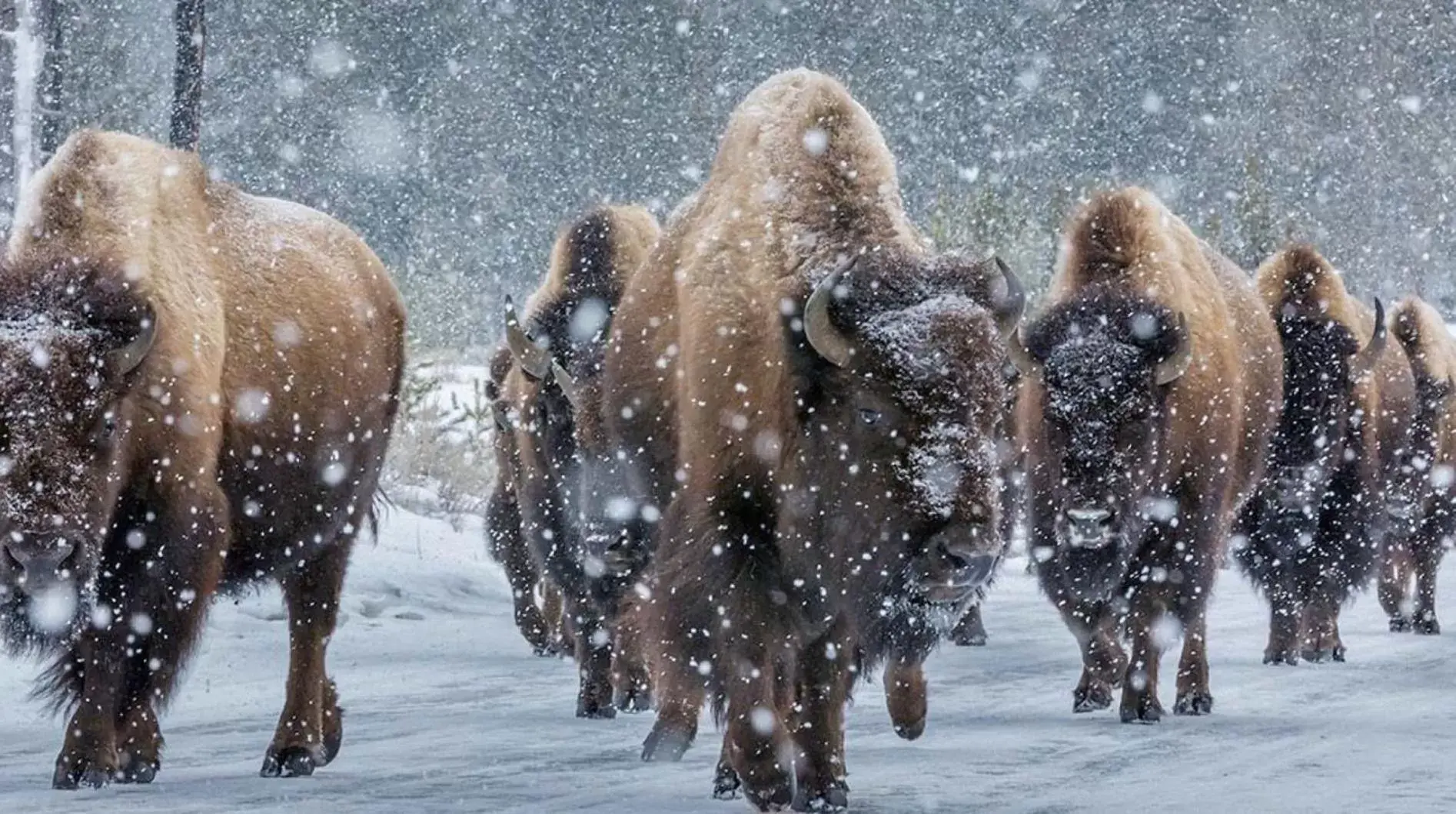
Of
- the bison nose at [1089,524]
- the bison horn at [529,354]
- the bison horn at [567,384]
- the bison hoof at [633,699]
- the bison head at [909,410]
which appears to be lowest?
the bison hoof at [633,699]

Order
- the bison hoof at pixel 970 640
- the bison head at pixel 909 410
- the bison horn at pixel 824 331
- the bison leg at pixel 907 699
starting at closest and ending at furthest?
the bison head at pixel 909 410 < the bison horn at pixel 824 331 < the bison leg at pixel 907 699 < the bison hoof at pixel 970 640

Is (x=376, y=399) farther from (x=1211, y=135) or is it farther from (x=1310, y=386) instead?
(x=1211, y=135)

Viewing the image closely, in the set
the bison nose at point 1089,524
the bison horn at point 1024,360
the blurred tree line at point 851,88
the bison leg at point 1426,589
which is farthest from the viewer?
the blurred tree line at point 851,88

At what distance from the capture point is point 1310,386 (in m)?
10.5

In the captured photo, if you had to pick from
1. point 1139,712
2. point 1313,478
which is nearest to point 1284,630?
point 1313,478

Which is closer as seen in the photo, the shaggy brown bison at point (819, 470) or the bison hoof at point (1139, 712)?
the shaggy brown bison at point (819, 470)

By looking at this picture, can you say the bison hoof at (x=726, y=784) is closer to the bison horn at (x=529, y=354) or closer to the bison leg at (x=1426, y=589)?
the bison horn at (x=529, y=354)

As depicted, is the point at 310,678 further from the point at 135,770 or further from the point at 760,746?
the point at 760,746

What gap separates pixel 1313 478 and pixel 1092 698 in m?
2.68

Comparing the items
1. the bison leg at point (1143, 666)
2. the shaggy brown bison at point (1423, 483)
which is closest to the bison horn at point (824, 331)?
the bison leg at point (1143, 666)

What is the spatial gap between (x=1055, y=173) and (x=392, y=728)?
182ft

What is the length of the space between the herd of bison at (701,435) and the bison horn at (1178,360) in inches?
0.5

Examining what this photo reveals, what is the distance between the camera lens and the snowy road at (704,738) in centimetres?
588

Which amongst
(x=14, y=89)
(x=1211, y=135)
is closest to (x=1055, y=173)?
(x=1211, y=135)
